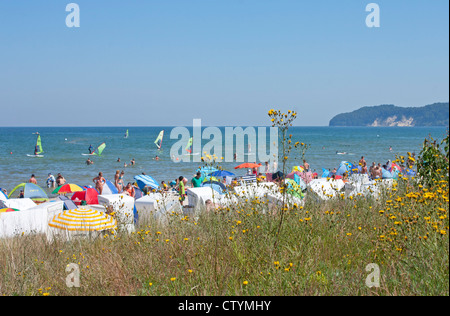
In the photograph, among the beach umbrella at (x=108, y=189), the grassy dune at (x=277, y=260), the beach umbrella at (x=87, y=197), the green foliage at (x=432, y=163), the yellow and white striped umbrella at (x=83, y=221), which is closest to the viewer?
the grassy dune at (x=277, y=260)

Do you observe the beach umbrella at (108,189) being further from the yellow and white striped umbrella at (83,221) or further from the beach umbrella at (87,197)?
the yellow and white striped umbrella at (83,221)

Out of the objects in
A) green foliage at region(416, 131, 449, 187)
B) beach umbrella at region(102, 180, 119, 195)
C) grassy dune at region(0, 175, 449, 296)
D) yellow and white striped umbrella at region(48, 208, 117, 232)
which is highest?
green foliage at region(416, 131, 449, 187)

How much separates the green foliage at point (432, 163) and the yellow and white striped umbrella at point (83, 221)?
458cm

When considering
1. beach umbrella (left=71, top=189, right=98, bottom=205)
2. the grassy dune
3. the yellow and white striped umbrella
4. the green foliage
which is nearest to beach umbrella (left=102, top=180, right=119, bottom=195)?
beach umbrella (left=71, top=189, right=98, bottom=205)

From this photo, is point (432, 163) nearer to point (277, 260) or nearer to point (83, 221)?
point (277, 260)

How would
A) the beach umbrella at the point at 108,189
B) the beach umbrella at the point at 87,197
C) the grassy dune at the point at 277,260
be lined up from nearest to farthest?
the grassy dune at the point at 277,260
the beach umbrella at the point at 87,197
the beach umbrella at the point at 108,189

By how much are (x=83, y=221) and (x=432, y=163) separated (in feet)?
17.0

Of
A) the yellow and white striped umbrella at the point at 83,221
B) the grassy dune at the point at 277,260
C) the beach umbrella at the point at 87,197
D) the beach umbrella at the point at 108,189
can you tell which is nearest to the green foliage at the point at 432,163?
the grassy dune at the point at 277,260

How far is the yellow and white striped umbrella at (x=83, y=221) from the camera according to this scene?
22.9 feet

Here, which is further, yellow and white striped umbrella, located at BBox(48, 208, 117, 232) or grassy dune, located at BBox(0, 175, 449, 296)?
yellow and white striped umbrella, located at BBox(48, 208, 117, 232)

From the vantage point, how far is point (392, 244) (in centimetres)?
401

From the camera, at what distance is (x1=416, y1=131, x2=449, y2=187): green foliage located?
5627mm

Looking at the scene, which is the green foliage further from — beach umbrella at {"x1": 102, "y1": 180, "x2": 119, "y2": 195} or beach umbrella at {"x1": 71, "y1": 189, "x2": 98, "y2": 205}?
beach umbrella at {"x1": 102, "y1": 180, "x2": 119, "y2": 195}

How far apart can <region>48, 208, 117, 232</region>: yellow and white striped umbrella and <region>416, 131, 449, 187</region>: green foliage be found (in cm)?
458
